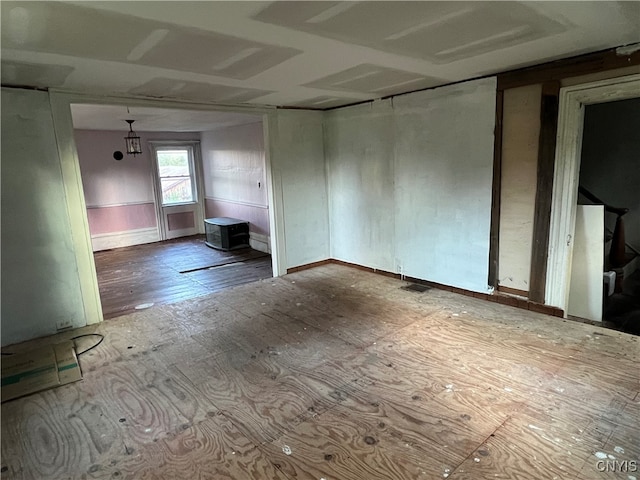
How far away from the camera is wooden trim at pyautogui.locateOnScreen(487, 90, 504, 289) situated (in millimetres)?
3697

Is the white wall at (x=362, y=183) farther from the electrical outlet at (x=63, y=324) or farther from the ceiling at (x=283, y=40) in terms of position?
the electrical outlet at (x=63, y=324)

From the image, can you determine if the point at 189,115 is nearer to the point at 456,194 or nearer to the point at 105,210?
the point at 105,210

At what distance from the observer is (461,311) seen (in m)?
3.84

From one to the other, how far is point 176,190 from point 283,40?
682cm

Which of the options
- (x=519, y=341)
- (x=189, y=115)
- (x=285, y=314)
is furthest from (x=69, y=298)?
(x=519, y=341)

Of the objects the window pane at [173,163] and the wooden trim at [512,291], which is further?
the window pane at [173,163]

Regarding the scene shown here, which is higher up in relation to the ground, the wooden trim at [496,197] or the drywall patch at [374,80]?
the drywall patch at [374,80]

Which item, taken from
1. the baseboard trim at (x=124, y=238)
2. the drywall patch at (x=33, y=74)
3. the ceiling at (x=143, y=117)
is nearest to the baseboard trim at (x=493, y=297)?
the ceiling at (x=143, y=117)

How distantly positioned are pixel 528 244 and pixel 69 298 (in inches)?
179

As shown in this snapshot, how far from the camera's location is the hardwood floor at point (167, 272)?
4723mm

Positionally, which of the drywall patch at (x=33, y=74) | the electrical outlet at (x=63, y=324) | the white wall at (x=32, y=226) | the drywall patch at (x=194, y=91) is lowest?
the electrical outlet at (x=63, y=324)

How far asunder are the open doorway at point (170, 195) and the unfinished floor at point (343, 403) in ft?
6.66

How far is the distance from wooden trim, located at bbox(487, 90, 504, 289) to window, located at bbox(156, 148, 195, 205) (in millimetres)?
6807

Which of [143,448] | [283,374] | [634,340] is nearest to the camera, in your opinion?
[143,448]
